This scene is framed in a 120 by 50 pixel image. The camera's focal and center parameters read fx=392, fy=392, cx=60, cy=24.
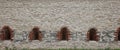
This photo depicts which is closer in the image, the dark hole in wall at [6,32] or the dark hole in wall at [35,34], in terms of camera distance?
the dark hole in wall at [35,34]

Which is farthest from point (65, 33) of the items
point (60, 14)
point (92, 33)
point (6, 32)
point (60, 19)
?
point (6, 32)

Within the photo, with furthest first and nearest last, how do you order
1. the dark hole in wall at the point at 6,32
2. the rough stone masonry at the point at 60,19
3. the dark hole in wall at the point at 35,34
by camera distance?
the dark hole in wall at the point at 6,32
the dark hole in wall at the point at 35,34
the rough stone masonry at the point at 60,19

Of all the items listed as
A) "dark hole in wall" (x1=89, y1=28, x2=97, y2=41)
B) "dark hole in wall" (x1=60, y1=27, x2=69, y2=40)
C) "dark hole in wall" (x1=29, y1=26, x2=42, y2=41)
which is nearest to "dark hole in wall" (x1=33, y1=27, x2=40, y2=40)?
"dark hole in wall" (x1=29, y1=26, x2=42, y2=41)

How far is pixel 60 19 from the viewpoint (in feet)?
60.9

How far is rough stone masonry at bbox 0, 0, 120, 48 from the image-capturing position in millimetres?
18391

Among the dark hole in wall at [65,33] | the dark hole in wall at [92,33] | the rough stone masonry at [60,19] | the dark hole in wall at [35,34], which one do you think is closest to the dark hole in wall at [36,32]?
the dark hole in wall at [35,34]

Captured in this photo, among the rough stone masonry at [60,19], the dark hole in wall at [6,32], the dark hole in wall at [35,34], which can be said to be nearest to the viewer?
the rough stone masonry at [60,19]

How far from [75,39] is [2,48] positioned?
11.4 ft

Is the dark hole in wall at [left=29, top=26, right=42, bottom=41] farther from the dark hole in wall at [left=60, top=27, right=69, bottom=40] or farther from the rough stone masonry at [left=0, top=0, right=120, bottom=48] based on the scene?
the dark hole in wall at [left=60, top=27, right=69, bottom=40]

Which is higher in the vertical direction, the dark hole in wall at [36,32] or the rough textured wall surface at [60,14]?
the rough textured wall surface at [60,14]

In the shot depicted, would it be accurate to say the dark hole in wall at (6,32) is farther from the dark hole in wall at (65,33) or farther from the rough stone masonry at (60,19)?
the dark hole in wall at (65,33)

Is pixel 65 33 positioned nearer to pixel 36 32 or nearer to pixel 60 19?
pixel 60 19

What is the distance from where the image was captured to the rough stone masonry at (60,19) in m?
18.4

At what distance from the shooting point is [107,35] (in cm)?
1833
